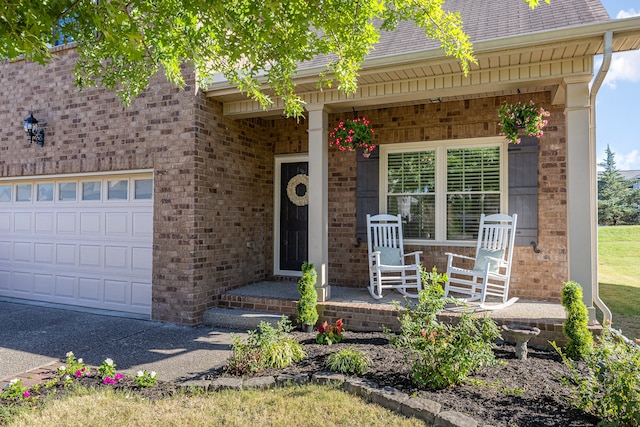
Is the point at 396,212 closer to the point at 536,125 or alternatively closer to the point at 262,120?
the point at 536,125

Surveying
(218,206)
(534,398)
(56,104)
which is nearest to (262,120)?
(218,206)

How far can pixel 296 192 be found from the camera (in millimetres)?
7555

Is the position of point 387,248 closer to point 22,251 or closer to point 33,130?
point 33,130

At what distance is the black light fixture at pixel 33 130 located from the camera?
277 inches

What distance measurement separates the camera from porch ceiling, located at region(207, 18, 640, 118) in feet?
13.9

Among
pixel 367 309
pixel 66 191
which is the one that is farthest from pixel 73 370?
pixel 66 191

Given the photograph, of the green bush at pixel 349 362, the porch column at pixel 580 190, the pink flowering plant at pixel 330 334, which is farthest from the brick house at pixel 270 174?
the green bush at pixel 349 362

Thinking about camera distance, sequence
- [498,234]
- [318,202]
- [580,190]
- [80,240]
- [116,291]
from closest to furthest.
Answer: [580,190]
[318,202]
[498,234]
[116,291]
[80,240]

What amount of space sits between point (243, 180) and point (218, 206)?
2.57 ft

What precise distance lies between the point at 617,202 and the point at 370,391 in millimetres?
22375

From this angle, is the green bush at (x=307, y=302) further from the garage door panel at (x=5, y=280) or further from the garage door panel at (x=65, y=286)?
the garage door panel at (x=5, y=280)

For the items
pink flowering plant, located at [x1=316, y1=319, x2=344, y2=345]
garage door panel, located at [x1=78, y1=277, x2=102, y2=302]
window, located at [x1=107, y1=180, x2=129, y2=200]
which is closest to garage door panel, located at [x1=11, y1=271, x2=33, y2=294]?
garage door panel, located at [x1=78, y1=277, x2=102, y2=302]

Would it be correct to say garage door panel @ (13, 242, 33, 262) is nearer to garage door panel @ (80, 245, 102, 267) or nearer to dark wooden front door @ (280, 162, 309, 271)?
garage door panel @ (80, 245, 102, 267)

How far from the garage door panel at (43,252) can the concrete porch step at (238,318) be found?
Answer: 11.3 feet
